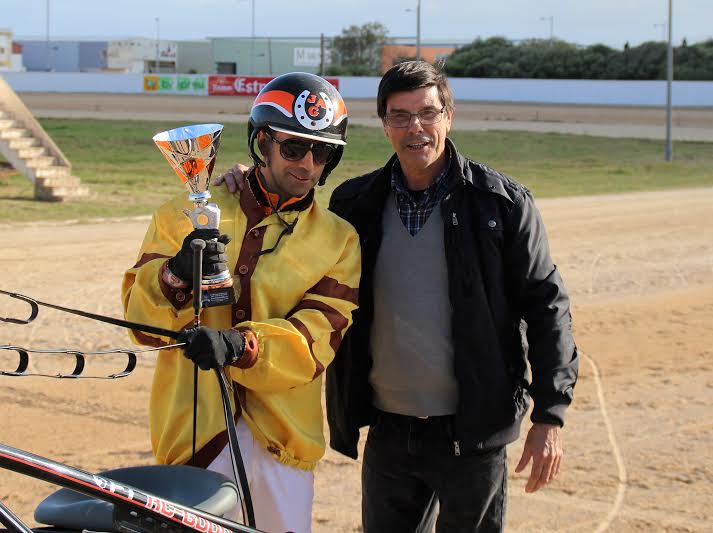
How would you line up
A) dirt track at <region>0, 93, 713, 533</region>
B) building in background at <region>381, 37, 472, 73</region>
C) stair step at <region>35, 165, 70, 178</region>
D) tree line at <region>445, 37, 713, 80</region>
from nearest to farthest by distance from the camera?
dirt track at <region>0, 93, 713, 533</region> < stair step at <region>35, 165, 70, 178</region> < tree line at <region>445, 37, 713, 80</region> < building in background at <region>381, 37, 472, 73</region>

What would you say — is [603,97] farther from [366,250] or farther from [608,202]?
[366,250]

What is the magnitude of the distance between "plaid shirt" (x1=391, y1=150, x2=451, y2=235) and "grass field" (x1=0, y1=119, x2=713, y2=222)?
12310 mm

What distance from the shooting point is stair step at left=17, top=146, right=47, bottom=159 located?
18.1 meters

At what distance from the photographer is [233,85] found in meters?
53.2

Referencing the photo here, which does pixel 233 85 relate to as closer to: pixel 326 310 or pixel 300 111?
pixel 300 111

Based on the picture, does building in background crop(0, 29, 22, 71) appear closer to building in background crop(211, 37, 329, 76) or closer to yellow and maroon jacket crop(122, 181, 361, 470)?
building in background crop(211, 37, 329, 76)

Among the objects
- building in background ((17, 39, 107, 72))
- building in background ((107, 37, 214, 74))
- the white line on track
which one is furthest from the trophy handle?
building in background ((17, 39, 107, 72))

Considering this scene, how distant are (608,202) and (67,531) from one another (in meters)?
16.3

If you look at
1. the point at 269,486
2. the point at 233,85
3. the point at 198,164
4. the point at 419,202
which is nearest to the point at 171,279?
the point at 198,164

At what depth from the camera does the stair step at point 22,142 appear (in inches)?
723

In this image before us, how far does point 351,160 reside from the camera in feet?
79.2

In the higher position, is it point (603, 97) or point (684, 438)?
point (603, 97)

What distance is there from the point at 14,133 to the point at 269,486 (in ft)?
56.3

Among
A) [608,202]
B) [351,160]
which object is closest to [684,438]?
[608,202]
